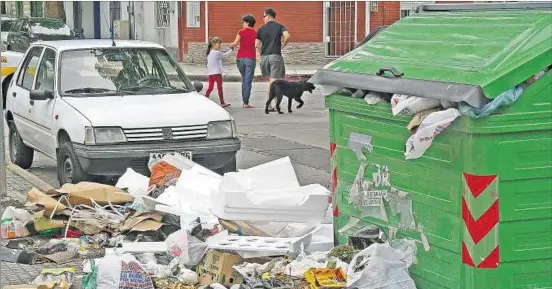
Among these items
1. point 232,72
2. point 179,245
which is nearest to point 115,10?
point 232,72

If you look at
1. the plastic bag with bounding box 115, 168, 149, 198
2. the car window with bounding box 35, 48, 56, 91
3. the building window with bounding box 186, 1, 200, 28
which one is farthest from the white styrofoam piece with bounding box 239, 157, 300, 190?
the building window with bounding box 186, 1, 200, 28

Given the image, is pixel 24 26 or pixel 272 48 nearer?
pixel 272 48

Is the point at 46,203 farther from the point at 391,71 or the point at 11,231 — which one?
the point at 391,71

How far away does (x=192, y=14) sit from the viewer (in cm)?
3100

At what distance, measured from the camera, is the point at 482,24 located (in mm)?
5328

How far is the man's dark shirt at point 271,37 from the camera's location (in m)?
18.5

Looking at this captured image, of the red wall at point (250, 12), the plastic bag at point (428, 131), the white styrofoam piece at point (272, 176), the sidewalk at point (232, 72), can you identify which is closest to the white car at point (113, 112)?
the white styrofoam piece at point (272, 176)

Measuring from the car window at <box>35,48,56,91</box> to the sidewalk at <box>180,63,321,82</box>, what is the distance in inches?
605

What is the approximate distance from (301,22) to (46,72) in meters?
20.8

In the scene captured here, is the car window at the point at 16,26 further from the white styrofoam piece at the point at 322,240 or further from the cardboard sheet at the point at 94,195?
the white styrofoam piece at the point at 322,240

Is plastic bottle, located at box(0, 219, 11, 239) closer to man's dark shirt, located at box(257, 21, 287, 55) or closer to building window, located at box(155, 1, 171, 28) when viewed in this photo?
man's dark shirt, located at box(257, 21, 287, 55)

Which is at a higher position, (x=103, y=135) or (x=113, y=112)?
(x=113, y=112)

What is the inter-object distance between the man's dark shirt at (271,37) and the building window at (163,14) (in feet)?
47.4

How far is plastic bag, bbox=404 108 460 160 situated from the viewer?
4.83m
